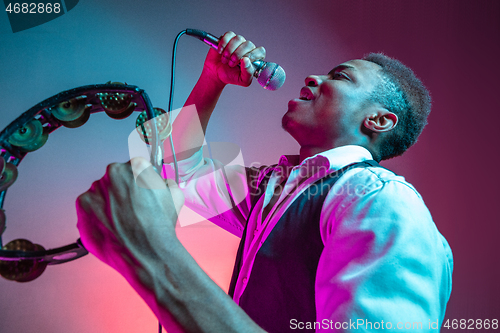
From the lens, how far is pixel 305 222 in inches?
29.0

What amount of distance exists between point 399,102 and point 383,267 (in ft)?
2.33

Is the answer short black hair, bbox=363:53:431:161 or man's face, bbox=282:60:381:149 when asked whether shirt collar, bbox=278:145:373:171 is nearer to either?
man's face, bbox=282:60:381:149

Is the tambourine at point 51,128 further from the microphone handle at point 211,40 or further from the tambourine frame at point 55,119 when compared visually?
the microphone handle at point 211,40

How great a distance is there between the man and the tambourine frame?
10 cm

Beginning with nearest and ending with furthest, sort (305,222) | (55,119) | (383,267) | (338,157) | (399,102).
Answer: (383,267), (55,119), (305,222), (338,157), (399,102)

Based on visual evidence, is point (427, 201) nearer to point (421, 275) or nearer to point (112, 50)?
point (421, 275)

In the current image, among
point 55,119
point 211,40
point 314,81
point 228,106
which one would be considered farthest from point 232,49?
point 228,106

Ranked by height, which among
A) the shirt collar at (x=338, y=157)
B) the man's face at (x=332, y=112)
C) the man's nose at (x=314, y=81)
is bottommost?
the shirt collar at (x=338, y=157)

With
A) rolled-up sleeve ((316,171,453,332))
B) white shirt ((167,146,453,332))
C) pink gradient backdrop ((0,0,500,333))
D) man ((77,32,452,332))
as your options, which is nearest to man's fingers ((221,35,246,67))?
man ((77,32,452,332))

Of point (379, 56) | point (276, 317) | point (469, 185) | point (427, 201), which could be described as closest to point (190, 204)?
point (276, 317)

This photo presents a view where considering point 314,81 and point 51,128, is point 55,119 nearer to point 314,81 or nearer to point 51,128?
point 51,128

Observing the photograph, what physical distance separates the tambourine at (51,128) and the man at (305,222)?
13cm

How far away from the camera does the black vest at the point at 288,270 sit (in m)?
0.69

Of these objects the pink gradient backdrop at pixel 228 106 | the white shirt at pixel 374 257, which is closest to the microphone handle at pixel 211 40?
the white shirt at pixel 374 257
